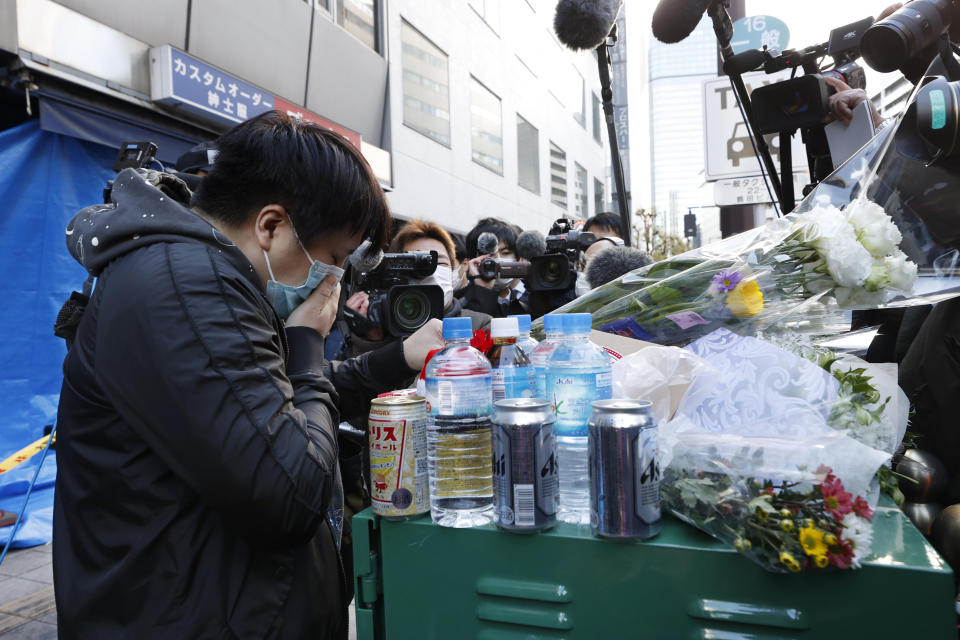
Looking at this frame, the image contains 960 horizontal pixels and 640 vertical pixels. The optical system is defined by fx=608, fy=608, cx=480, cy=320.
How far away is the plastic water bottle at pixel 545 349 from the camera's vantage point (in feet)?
4.47

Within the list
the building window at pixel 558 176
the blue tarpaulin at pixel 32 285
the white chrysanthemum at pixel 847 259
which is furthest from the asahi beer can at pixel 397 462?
the building window at pixel 558 176

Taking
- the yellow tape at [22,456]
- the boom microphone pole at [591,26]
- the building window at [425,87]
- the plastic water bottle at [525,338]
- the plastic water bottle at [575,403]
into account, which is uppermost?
the building window at [425,87]

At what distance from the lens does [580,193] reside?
2372 centimetres

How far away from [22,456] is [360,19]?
795 cm

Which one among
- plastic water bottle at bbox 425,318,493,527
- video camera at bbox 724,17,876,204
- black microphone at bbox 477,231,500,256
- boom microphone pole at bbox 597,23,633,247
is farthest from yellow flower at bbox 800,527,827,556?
black microphone at bbox 477,231,500,256

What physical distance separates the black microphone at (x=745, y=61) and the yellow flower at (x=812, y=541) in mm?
2069

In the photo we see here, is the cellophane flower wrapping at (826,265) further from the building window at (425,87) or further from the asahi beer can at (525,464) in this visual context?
the building window at (425,87)

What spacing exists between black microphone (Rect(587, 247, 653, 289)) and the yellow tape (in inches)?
156

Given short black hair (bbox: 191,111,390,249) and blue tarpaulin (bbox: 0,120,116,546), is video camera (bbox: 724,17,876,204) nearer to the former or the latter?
short black hair (bbox: 191,111,390,249)

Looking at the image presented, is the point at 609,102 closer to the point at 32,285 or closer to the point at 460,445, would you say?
the point at 460,445

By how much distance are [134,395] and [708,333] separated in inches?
53.2

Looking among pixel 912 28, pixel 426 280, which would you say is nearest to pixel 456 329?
pixel 426 280

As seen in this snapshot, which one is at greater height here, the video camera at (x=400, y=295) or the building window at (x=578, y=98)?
the building window at (x=578, y=98)

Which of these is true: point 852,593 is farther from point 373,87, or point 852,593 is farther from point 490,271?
point 373,87
